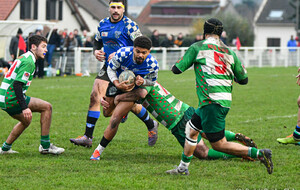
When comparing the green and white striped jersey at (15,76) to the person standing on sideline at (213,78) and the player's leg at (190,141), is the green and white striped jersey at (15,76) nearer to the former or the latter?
the person standing on sideline at (213,78)

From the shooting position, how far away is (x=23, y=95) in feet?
25.9

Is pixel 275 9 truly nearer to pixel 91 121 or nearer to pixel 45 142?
pixel 91 121

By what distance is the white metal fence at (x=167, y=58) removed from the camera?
2683 centimetres

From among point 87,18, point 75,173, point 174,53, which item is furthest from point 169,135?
point 87,18

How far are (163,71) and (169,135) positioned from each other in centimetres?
1953

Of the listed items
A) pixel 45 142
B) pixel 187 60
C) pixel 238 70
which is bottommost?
pixel 45 142

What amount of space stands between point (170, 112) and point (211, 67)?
5.13ft

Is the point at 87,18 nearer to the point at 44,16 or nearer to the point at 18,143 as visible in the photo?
the point at 44,16

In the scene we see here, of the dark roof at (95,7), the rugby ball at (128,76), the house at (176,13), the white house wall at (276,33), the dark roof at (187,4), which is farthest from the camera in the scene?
the dark roof at (187,4)

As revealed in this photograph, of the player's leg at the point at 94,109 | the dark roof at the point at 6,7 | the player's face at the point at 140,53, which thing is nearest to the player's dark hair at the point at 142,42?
the player's face at the point at 140,53

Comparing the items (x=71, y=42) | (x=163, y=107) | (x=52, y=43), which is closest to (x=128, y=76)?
(x=163, y=107)

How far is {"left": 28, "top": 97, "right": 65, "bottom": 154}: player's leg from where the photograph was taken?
27.3 ft

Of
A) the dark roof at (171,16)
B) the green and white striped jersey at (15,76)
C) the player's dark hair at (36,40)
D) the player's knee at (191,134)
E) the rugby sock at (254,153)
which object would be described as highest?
the player's dark hair at (36,40)

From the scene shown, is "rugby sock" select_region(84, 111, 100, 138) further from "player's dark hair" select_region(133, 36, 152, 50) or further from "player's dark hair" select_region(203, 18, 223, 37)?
"player's dark hair" select_region(203, 18, 223, 37)
